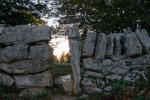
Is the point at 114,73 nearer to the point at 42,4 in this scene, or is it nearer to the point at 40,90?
the point at 40,90

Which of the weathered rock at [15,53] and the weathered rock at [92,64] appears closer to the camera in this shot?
the weathered rock at [92,64]

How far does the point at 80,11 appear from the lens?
16.9 metres

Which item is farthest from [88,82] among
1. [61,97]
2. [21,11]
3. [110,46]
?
[21,11]

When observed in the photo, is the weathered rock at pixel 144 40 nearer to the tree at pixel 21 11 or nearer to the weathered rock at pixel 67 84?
the weathered rock at pixel 67 84

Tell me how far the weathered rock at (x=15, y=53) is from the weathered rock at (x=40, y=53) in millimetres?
210

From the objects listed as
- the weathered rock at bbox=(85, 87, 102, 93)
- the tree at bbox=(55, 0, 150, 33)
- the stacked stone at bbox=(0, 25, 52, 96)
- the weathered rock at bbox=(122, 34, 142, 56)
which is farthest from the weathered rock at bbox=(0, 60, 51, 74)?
the tree at bbox=(55, 0, 150, 33)

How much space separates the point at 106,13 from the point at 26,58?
4.22 meters

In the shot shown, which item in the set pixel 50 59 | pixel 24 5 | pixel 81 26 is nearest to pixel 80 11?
pixel 81 26

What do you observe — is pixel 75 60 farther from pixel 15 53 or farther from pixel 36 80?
pixel 15 53

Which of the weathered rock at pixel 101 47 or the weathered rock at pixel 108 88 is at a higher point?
the weathered rock at pixel 101 47

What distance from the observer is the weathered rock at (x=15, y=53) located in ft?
41.9

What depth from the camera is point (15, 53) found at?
42.0ft

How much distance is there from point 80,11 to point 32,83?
16.7 feet

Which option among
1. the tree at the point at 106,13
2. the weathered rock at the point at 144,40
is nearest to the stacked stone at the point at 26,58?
the weathered rock at the point at 144,40
